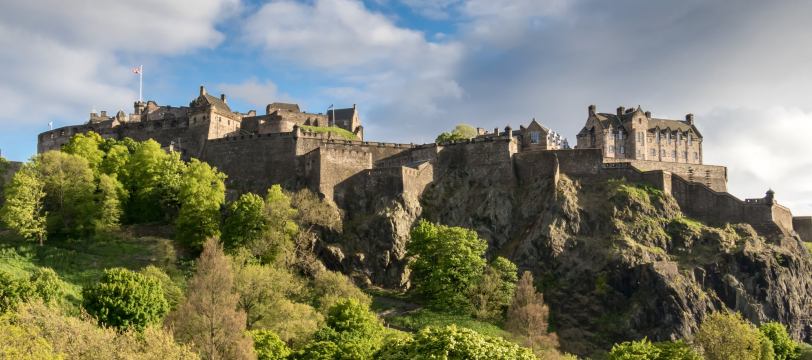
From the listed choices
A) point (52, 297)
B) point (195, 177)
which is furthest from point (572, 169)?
point (52, 297)

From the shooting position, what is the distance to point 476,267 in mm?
72562

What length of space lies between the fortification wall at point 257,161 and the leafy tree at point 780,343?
4503 cm

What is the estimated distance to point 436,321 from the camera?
6856cm

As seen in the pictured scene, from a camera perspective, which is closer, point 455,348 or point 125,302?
point 455,348

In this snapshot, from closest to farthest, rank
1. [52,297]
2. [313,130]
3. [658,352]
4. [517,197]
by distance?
1. [52,297]
2. [658,352]
3. [517,197]
4. [313,130]

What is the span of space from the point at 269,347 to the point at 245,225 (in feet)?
73.1

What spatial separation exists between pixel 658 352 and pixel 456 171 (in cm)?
3306

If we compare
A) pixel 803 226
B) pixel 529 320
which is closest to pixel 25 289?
pixel 529 320

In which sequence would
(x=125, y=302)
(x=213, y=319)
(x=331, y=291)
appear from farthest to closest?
(x=331, y=291) < (x=125, y=302) < (x=213, y=319)

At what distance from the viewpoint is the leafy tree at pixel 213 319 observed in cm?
4800

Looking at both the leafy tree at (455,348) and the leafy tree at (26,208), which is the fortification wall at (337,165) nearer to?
the leafy tree at (26,208)

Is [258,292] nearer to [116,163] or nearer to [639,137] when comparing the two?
[116,163]

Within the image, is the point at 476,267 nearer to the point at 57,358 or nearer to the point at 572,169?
the point at 572,169

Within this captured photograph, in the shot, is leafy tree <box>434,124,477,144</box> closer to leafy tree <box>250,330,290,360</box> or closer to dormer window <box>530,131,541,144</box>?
dormer window <box>530,131,541,144</box>
